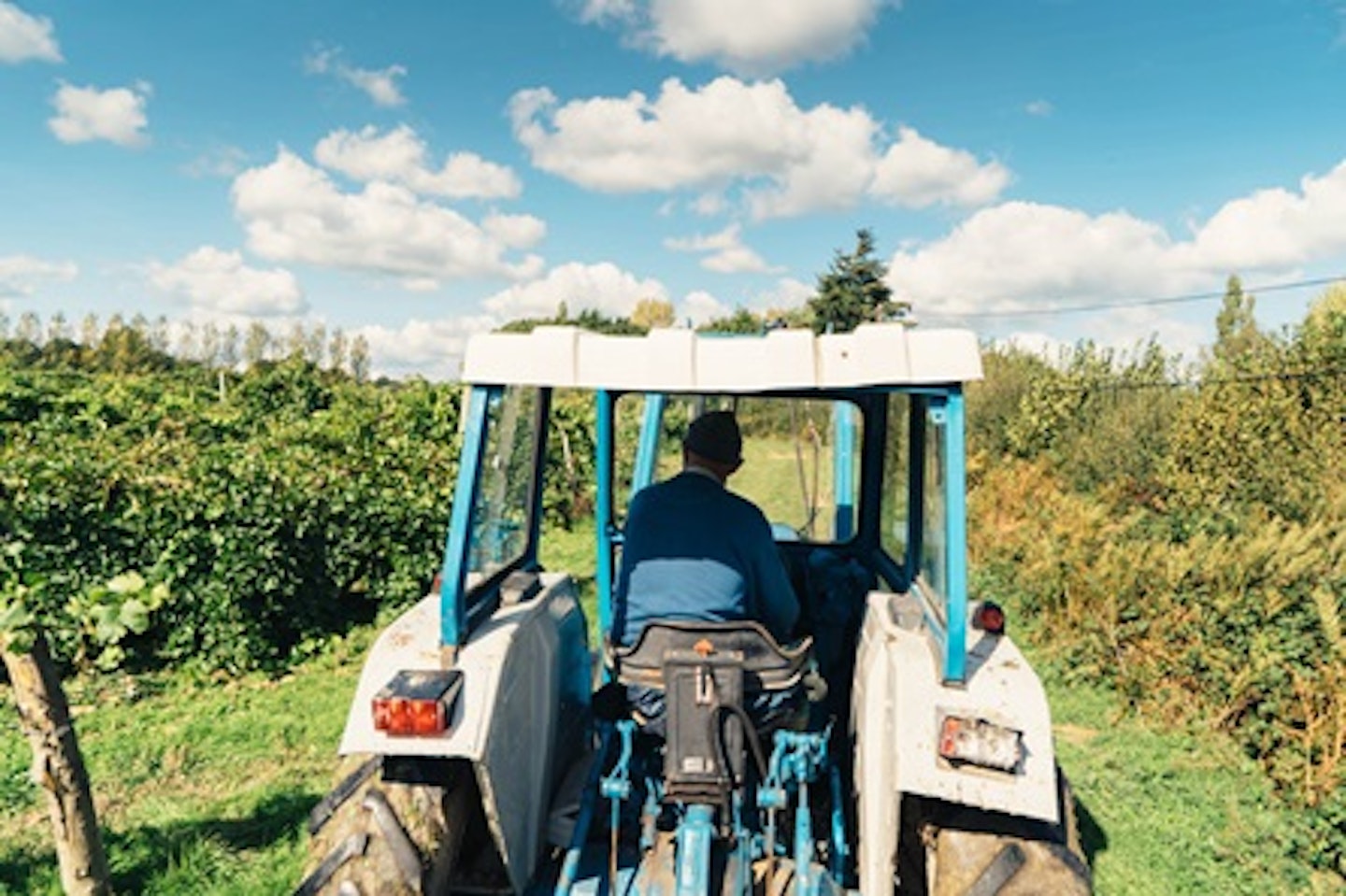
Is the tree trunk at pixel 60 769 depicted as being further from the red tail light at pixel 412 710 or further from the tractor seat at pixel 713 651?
the tractor seat at pixel 713 651

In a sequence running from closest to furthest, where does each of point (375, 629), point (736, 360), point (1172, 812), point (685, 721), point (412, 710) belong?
Result: point (736, 360) < point (412, 710) < point (685, 721) < point (1172, 812) < point (375, 629)

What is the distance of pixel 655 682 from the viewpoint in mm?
2785

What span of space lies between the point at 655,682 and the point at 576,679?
0.81 metres

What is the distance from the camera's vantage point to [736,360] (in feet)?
7.17

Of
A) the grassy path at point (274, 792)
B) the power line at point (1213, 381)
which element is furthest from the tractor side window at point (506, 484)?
the power line at point (1213, 381)

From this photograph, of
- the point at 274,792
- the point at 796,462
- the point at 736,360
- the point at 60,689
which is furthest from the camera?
the point at 274,792

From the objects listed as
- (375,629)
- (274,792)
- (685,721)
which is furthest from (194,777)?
(685,721)

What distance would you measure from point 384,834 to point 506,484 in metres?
1.19

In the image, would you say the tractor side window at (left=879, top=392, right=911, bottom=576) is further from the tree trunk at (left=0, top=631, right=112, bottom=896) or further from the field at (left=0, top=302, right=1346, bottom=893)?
the tree trunk at (left=0, top=631, right=112, bottom=896)

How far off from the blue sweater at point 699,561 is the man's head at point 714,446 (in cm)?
7

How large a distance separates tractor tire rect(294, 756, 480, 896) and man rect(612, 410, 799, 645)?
774 millimetres

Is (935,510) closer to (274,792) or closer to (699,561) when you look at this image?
(699,561)

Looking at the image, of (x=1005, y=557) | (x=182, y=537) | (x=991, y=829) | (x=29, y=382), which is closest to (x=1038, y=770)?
(x=991, y=829)

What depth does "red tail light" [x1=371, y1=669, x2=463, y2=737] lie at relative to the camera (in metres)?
2.45
